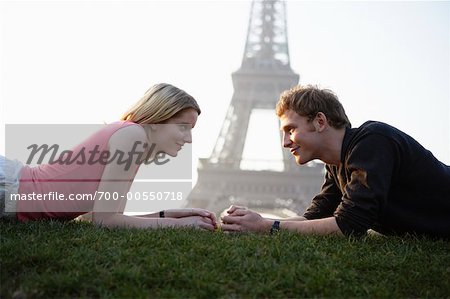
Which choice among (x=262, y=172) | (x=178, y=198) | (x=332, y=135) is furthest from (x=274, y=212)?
(x=332, y=135)

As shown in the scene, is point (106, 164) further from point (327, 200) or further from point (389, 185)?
point (389, 185)

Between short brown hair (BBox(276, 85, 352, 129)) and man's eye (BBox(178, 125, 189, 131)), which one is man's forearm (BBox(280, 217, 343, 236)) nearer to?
short brown hair (BBox(276, 85, 352, 129))

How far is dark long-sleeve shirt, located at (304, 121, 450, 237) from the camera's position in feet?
11.6

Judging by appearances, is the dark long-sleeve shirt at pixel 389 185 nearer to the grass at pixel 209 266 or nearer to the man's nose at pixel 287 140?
the grass at pixel 209 266

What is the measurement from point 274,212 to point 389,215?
27335 millimetres

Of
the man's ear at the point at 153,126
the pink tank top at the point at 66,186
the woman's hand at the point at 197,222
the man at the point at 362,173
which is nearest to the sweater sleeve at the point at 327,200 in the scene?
the man at the point at 362,173

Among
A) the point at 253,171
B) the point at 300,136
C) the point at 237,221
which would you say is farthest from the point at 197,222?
the point at 253,171

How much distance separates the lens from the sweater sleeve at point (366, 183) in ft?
11.5

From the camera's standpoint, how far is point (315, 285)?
2.66 metres

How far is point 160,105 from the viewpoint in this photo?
4098 mm

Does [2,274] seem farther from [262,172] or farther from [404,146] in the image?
[262,172]

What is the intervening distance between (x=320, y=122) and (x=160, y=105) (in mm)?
1201

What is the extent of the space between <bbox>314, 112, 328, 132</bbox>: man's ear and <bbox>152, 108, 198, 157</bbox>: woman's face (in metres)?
0.95

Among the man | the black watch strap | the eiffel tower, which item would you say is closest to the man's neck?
the man
